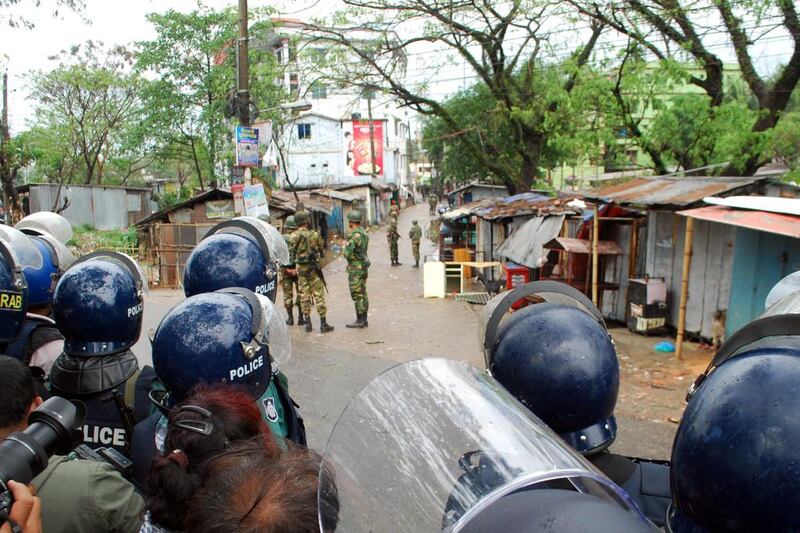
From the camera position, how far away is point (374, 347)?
8094 millimetres

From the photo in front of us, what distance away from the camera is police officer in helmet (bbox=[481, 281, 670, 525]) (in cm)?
185

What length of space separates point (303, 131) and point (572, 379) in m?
39.7

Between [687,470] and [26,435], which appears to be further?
[26,435]

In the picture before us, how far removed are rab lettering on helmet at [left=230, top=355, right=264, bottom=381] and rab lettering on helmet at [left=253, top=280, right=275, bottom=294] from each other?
110 centimetres

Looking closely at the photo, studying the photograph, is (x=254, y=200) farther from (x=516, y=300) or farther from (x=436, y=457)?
(x=436, y=457)

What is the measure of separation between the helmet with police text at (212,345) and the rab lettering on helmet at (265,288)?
1022 mm

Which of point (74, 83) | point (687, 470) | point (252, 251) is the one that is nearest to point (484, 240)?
point (252, 251)

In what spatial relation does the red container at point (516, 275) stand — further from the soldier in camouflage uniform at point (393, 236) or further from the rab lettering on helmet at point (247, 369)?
the rab lettering on helmet at point (247, 369)

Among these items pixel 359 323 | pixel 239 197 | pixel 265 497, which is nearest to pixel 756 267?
pixel 359 323

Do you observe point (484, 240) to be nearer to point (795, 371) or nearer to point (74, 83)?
point (795, 371)

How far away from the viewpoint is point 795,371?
1.05m

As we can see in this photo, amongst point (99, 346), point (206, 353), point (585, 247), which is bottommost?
point (585, 247)

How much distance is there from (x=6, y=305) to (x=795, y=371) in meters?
3.04

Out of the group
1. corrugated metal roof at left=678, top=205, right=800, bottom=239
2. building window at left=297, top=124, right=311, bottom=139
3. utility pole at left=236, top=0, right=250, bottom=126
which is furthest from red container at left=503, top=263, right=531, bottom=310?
building window at left=297, top=124, right=311, bottom=139
